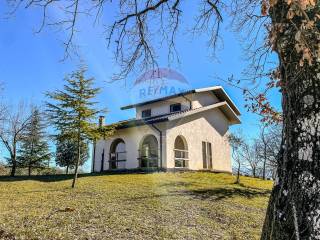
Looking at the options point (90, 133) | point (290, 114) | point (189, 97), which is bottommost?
point (290, 114)

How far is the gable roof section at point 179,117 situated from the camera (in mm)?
17833

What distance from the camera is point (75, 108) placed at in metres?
13.6

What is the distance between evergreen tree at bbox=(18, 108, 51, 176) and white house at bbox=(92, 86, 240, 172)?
30.2ft

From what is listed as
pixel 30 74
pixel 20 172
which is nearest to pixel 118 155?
pixel 30 74

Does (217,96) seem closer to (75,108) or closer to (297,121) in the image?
(75,108)

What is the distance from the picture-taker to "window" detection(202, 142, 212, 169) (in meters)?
20.6

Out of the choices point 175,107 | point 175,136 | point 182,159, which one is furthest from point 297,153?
point 175,107

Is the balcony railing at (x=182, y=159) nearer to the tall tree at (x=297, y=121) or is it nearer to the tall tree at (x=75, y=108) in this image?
the tall tree at (x=75, y=108)

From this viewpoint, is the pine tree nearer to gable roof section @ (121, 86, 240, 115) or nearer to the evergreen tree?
gable roof section @ (121, 86, 240, 115)

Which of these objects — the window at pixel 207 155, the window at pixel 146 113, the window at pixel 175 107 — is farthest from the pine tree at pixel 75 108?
the window at pixel 207 155

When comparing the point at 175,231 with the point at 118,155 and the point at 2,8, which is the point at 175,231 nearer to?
the point at 2,8

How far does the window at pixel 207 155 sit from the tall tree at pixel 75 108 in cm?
908

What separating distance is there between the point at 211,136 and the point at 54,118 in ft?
38.4

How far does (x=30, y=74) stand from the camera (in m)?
9.84
